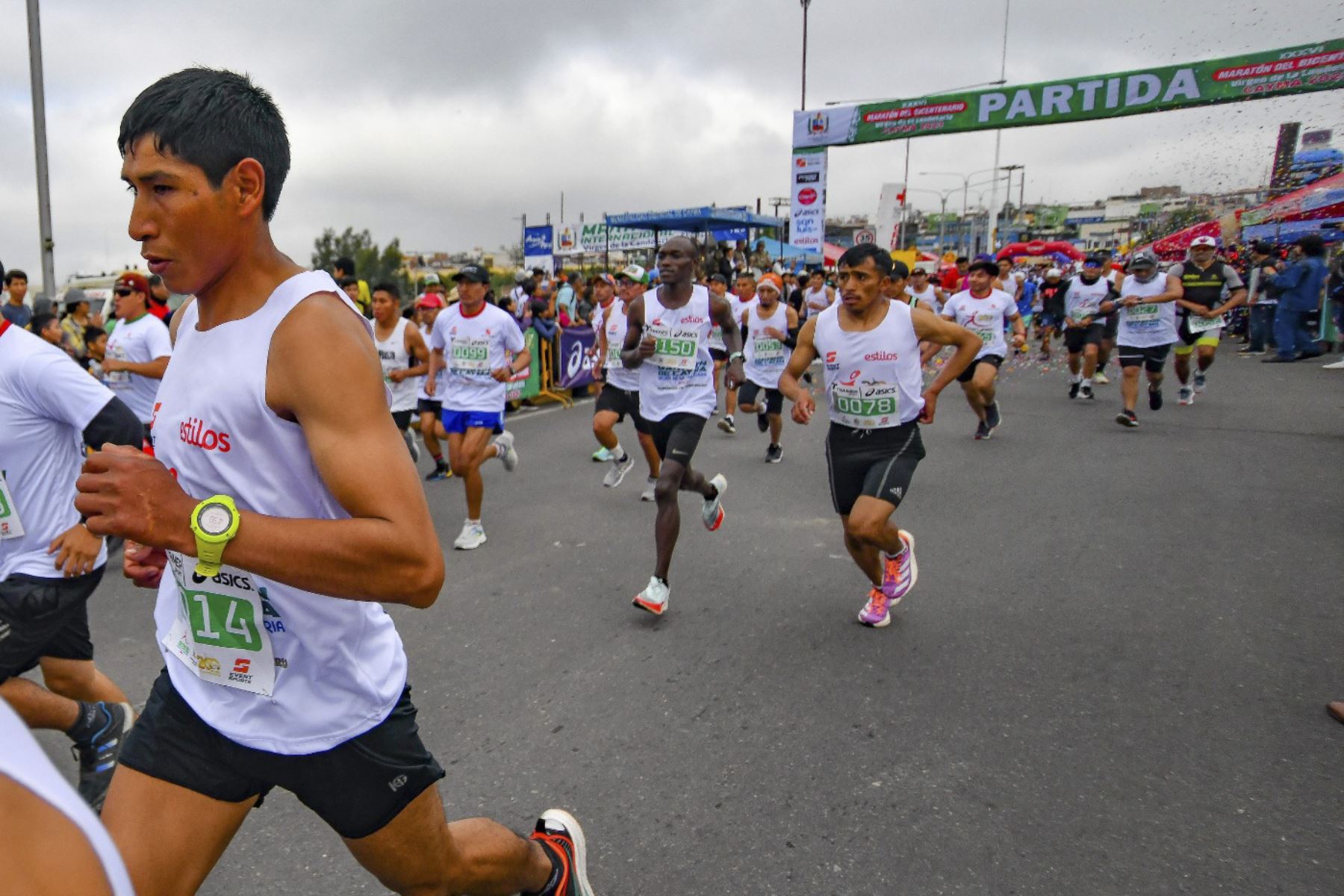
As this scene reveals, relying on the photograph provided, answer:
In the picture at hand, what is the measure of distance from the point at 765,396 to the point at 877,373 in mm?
5195

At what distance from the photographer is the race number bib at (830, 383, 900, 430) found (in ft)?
15.3

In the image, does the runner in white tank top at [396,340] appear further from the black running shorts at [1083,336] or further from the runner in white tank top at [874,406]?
the black running shorts at [1083,336]

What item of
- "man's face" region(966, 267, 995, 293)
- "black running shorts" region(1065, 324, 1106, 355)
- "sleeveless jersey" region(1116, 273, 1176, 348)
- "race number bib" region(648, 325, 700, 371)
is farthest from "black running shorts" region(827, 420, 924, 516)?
"black running shorts" region(1065, 324, 1106, 355)

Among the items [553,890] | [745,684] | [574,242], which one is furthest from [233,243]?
[574,242]

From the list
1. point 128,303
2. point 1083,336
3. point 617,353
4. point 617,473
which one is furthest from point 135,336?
point 1083,336

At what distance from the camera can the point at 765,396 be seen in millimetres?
9867

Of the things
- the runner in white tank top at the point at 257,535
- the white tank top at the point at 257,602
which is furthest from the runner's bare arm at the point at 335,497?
the white tank top at the point at 257,602

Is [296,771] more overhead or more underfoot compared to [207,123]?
more underfoot

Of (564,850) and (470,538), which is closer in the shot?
(564,850)

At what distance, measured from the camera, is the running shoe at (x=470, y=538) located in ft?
20.0

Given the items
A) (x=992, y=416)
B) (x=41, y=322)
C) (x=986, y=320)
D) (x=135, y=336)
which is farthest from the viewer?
(x=986, y=320)

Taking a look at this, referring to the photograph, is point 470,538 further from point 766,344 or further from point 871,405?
point 766,344

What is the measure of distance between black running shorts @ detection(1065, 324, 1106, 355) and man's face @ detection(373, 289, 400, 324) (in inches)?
362

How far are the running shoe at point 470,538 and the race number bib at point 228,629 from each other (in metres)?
4.37
